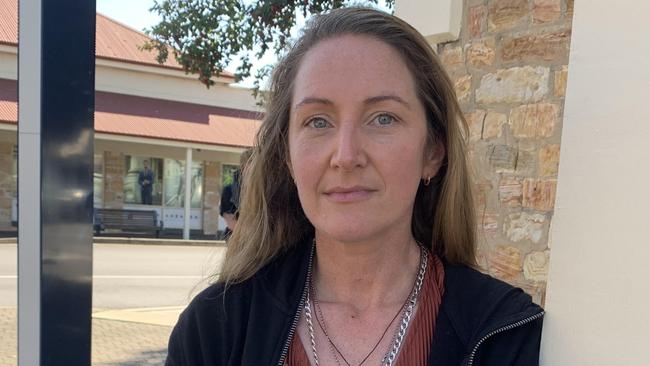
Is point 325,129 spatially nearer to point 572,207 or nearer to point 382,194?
point 382,194

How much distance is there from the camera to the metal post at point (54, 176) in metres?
2.01

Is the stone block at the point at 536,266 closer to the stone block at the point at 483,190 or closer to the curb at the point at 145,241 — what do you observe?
the stone block at the point at 483,190

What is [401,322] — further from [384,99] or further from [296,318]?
[384,99]

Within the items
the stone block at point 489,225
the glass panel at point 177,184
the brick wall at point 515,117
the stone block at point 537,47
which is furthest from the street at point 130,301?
the glass panel at point 177,184

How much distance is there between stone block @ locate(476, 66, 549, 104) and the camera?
3.31m

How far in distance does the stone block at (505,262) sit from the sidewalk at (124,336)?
12.1ft

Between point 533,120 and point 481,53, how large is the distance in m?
0.60

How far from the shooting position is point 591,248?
95 cm

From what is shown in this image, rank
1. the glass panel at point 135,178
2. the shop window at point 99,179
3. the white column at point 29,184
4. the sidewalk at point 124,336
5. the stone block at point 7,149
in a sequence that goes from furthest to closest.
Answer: the glass panel at point 135,178, the shop window at point 99,179, the stone block at point 7,149, the sidewalk at point 124,336, the white column at point 29,184

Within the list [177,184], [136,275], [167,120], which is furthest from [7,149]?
[136,275]

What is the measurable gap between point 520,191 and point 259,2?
3642mm

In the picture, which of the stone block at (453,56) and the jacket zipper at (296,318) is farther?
the stone block at (453,56)

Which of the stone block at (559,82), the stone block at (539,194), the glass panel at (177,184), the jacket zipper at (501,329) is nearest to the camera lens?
the jacket zipper at (501,329)

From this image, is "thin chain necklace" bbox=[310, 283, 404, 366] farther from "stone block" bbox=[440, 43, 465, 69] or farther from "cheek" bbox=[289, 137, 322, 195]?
"stone block" bbox=[440, 43, 465, 69]
